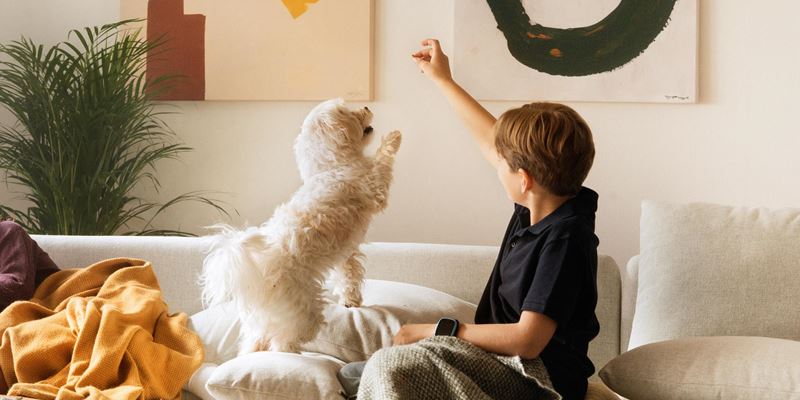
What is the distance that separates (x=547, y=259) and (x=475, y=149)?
141 cm

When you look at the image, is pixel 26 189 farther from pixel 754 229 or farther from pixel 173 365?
pixel 754 229

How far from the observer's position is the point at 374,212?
204cm

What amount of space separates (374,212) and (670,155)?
1.28m

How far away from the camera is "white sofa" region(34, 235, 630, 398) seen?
93.0 inches

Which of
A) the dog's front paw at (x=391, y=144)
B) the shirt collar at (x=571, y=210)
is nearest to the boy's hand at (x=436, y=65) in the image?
the dog's front paw at (x=391, y=144)

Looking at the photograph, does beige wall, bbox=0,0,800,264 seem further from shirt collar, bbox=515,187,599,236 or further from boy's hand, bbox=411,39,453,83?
shirt collar, bbox=515,187,599,236

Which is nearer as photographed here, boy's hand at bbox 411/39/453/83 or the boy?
the boy

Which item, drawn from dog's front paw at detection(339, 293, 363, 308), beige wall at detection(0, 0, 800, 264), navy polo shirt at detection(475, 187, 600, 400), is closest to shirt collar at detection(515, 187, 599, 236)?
navy polo shirt at detection(475, 187, 600, 400)

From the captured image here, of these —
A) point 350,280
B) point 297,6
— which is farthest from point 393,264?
point 297,6

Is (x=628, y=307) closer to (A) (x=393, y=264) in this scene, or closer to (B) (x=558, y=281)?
(A) (x=393, y=264)

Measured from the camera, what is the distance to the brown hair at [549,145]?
162 cm

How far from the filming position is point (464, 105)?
6.64 ft

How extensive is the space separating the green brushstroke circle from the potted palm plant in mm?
1279

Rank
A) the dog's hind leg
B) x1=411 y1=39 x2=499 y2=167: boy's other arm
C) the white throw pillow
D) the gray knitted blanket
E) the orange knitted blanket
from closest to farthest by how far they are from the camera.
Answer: the gray knitted blanket
the white throw pillow
the orange knitted blanket
x1=411 y1=39 x2=499 y2=167: boy's other arm
the dog's hind leg
